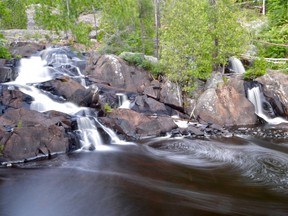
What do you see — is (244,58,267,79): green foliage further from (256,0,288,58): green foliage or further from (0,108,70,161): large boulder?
(0,108,70,161): large boulder

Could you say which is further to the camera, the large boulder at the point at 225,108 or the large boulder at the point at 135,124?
the large boulder at the point at 225,108

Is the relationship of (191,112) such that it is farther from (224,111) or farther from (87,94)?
(87,94)

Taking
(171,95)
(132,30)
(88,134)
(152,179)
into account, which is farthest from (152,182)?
(132,30)

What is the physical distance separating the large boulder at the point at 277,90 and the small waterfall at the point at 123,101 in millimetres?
9839

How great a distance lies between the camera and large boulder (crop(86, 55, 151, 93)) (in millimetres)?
21245

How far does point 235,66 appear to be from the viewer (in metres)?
25.0

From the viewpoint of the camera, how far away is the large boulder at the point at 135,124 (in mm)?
15697

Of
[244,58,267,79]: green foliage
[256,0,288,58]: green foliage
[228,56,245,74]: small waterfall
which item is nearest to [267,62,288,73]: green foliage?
[244,58,267,79]: green foliage

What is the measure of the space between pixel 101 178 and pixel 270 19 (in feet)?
95.6

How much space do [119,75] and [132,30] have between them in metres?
9.85

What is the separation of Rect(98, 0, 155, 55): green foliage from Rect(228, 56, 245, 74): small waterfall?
7.77 metres

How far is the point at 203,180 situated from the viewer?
392 inches

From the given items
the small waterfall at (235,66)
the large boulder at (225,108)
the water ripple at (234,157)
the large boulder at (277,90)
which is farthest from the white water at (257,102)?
the water ripple at (234,157)

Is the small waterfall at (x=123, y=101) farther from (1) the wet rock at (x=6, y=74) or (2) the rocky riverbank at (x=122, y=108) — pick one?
(1) the wet rock at (x=6, y=74)
